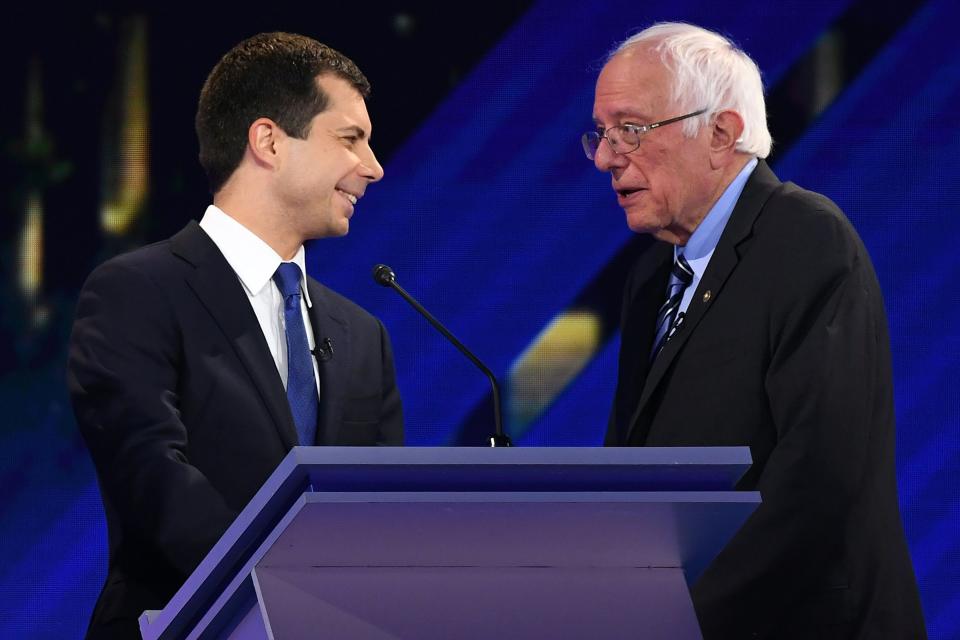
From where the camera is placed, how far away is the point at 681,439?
94.7 inches

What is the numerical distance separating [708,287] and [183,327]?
92cm

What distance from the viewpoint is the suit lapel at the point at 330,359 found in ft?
9.02

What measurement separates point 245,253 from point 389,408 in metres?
0.46

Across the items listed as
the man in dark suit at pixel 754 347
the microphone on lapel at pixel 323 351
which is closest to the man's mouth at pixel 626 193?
the man in dark suit at pixel 754 347

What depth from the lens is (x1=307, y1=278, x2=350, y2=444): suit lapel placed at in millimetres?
2748

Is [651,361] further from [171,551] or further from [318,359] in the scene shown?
[171,551]

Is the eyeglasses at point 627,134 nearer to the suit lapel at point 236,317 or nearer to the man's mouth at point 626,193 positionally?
the man's mouth at point 626,193

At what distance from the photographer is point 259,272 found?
2785 millimetres

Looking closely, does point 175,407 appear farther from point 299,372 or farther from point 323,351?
point 323,351

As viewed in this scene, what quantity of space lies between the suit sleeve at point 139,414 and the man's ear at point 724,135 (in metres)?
1.05

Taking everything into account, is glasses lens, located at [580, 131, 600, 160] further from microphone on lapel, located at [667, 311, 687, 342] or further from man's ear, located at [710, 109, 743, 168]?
microphone on lapel, located at [667, 311, 687, 342]

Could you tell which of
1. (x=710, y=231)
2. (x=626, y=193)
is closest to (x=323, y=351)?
(x=626, y=193)

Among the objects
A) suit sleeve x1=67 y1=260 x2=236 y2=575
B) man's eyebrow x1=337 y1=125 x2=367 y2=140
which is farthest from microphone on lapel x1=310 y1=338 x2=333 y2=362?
man's eyebrow x1=337 y1=125 x2=367 y2=140

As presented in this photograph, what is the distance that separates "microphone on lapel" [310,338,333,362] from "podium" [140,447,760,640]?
1235 millimetres
